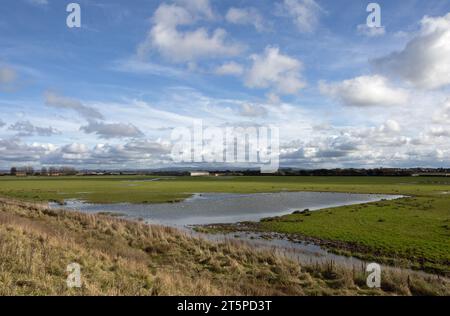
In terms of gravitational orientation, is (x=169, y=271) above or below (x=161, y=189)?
above

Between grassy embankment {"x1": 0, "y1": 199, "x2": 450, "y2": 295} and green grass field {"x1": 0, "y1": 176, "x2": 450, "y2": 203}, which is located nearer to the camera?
grassy embankment {"x1": 0, "y1": 199, "x2": 450, "y2": 295}

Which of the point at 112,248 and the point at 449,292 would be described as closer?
the point at 449,292

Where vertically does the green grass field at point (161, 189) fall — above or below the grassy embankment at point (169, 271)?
below

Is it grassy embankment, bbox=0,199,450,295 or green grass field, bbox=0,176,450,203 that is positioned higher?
grassy embankment, bbox=0,199,450,295
